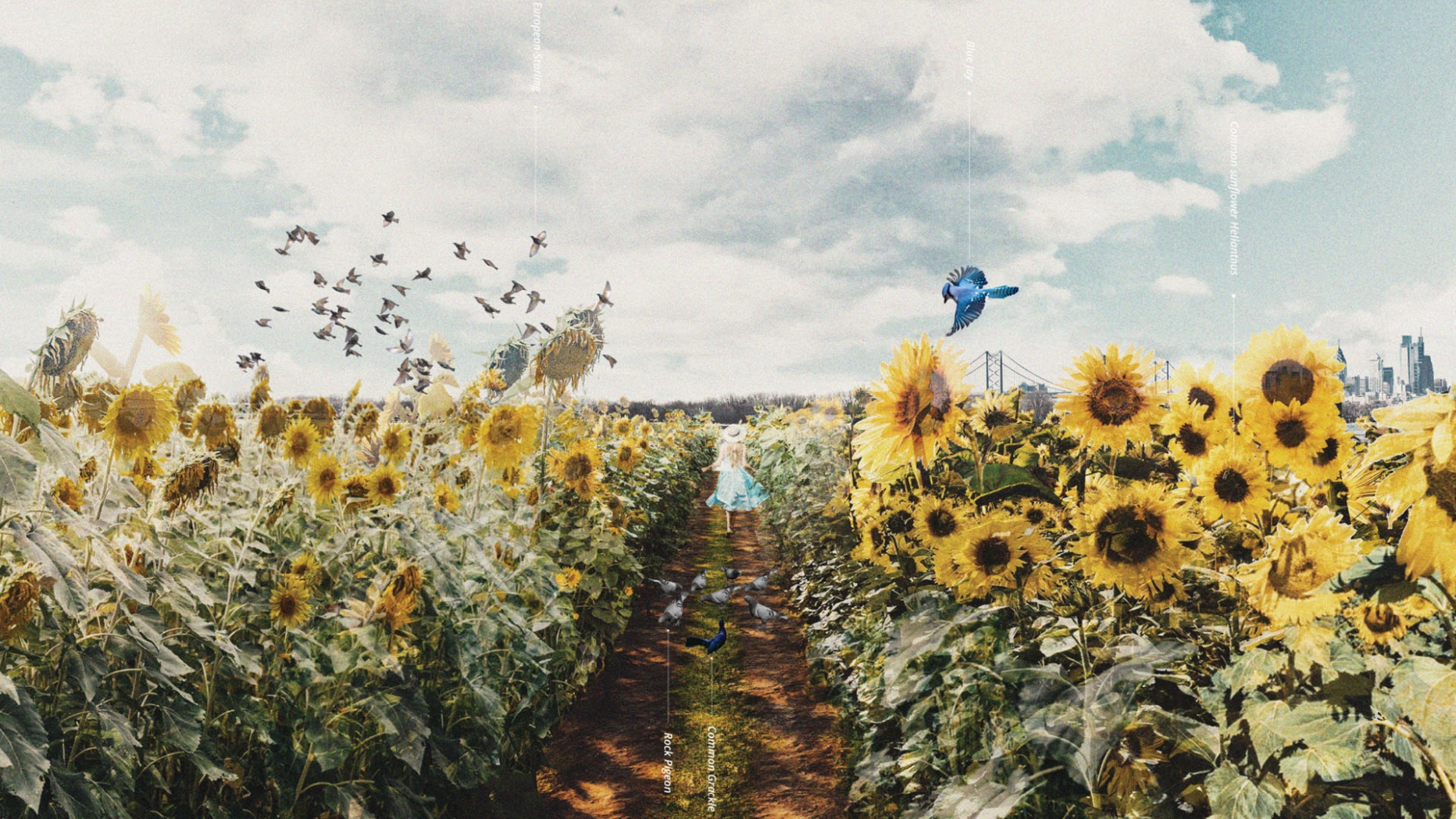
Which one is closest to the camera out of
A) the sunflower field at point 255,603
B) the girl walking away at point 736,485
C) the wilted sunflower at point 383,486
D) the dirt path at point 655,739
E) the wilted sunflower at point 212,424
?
the sunflower field at point 255,603

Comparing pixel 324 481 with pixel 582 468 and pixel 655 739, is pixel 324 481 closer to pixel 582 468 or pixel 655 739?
pixel 582 468

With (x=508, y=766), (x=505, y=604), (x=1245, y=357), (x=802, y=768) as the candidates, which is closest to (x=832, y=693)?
(x=802, y=768)

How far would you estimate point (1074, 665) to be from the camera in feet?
6.94

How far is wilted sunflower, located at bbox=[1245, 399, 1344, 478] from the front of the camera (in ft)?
5.25

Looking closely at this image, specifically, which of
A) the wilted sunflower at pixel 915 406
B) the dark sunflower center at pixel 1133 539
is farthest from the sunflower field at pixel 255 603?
the dark sunflower center at pixel 1133 539

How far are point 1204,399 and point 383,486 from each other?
2.68 meters

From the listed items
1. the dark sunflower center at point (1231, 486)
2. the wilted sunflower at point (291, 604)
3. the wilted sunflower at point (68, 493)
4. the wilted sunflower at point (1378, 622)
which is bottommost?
the wilted sunflower at point (291, 604)

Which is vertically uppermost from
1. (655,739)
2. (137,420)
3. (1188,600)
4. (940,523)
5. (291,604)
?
(137,420)

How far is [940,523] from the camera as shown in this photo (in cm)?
256

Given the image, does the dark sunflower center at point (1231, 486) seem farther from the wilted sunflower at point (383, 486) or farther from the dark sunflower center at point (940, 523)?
the wilted sunflower at point (383, 486)

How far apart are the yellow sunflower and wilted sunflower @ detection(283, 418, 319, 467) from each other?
309 cm

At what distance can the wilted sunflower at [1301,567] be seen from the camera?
4.38ft

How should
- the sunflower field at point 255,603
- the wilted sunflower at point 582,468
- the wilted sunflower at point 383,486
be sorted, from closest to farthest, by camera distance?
the sunflower field at point 255,603, the wilted sunflower at point 383,486, the wilted sunflower at point 582,468

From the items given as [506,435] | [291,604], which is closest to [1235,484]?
[291,604]
